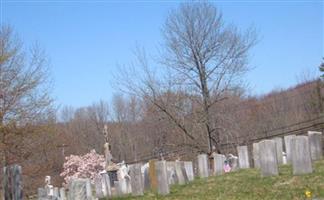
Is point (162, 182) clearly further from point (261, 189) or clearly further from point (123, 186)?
point (123, 186)

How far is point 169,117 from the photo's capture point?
28.9 metres

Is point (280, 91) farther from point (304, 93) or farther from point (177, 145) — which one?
point (177, 145)

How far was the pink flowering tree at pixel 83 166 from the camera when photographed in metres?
49.2

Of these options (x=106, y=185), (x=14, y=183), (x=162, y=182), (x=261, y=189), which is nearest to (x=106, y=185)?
(x=106, y=185)

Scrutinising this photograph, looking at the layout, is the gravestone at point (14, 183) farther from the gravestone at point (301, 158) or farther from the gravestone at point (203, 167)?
the gravestone at point (203, 167)

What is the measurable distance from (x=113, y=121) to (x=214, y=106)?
43.4 metres

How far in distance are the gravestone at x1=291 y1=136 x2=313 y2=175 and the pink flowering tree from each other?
37096mm

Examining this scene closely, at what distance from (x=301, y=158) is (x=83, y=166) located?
3907 cm

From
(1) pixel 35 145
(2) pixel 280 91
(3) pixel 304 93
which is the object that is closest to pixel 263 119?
(3) pixel 304 93

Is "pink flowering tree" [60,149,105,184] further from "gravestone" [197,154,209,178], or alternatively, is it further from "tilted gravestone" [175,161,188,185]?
"tilted gravestone" [175,161,188,185]

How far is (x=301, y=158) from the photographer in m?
12.7

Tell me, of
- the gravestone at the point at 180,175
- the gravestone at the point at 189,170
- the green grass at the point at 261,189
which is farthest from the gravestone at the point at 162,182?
the gravestone at the point at 189,170

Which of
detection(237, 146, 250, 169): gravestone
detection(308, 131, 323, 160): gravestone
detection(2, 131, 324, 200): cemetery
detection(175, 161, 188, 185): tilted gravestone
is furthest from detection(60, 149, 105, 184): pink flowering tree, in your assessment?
detection(175, 161, 188, 185): tilted gravestone

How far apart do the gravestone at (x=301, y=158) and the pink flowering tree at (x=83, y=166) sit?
37.1 m
